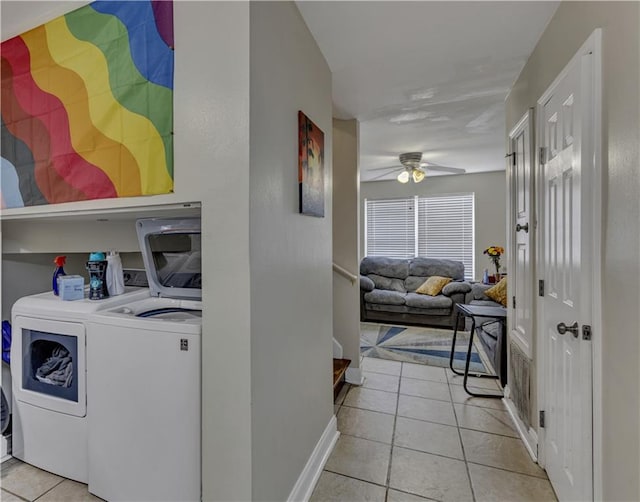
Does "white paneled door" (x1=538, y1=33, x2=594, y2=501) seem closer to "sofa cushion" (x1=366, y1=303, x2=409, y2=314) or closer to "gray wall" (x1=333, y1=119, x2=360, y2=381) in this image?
"gray wall" (x1=333, y1=119, x2=360, y2=381)

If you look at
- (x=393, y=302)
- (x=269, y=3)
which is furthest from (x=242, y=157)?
(x=393, y=302)

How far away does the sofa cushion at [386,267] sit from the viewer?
5750 millimetres

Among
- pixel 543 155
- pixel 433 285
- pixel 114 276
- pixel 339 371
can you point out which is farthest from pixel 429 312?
pixel 114 276

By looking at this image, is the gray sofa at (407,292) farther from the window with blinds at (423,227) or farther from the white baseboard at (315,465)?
the white baseboard at (315,465)

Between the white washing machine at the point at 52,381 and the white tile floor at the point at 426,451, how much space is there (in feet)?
4.37

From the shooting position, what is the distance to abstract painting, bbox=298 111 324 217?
166 cm

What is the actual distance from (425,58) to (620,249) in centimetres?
165

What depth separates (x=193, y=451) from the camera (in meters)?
1.35

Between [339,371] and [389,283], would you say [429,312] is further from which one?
[339,371]

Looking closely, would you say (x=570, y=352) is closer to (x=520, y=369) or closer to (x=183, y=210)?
(x=520, y=369)

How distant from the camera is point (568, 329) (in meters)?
1.45

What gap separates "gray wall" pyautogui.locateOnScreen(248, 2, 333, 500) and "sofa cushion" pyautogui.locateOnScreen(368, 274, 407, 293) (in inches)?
151

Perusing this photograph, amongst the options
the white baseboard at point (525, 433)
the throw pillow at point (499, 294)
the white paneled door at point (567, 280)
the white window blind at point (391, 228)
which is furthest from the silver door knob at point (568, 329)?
the white window blind at point (391, 228)

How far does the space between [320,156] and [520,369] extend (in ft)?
6.53
